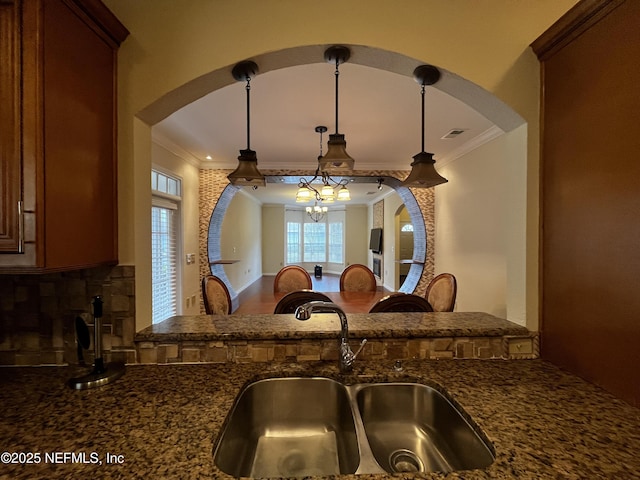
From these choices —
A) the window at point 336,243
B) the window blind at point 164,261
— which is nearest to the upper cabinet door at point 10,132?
the window blind at point 164,261

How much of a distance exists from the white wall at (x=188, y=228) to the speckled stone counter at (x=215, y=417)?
2.82 meters

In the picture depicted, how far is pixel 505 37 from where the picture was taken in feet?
3.93

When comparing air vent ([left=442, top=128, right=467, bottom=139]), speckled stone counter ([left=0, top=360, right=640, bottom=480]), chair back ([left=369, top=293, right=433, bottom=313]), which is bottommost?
speckled stone counter ([left=0, top=360, right=640, bottom=480])

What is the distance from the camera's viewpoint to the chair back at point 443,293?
8.19ft

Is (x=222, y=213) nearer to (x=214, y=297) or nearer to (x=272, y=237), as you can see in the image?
(x=214, y=297)

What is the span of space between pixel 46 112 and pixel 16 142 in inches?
4.6

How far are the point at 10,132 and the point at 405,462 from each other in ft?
5.23

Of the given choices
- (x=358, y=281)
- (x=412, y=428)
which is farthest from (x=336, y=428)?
(x=358, y=281)

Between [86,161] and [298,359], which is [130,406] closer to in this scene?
[298,359]

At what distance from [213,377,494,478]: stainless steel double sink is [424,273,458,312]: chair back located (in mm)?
1572

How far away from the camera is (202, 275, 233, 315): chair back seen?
7.16ft

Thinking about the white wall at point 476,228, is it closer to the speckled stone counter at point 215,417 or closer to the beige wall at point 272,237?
the speckled stone counter at point 215,417

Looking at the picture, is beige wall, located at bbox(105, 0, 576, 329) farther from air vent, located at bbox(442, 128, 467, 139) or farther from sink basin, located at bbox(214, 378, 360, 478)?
air vent, located at bbox(442, 128, 467, 139)

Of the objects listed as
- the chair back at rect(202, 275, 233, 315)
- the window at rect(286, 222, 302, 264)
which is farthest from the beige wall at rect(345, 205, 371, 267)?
the chair back at rect(202, 275, 233, 315)
